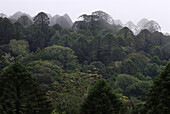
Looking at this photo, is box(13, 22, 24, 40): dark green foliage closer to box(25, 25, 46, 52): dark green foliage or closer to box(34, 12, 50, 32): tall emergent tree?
box(25, 25, 46, 52): dark green foliage

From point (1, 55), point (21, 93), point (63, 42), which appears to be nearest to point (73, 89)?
point (21, 93)

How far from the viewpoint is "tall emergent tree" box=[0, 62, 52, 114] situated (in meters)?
8.88

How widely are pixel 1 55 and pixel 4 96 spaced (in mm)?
16204

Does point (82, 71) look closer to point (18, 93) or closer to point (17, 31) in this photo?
point (17, 31)

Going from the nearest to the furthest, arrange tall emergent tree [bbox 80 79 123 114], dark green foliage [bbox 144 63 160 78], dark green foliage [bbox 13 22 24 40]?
1. tall emergent tree [bbox 80 79 123 114]
2. dark green foliage [bbox 144 63 160 78]
3. dark green foliage [bbox 13 22 24 40]

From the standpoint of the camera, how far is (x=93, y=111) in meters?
9.94

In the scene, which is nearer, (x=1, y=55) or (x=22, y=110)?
(x=22, y=110)

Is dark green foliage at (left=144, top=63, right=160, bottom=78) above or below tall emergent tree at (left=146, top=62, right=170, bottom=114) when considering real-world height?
above

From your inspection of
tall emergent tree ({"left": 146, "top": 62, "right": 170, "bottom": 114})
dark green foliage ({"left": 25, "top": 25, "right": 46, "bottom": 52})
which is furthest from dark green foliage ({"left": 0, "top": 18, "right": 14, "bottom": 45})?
tall emergent tree ({"left": 146, "top": 62, "right": 170, "bottom": 114})

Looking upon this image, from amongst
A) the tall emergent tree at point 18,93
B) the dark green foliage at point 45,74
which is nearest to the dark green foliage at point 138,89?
the dark green foliage at point 45,74

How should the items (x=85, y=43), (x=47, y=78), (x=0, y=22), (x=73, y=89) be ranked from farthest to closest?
(x=85, y=43) < (x=0, y=22) < (x=47, y=78) < (x=73, y=89)

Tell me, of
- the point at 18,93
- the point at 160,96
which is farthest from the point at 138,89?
the point at 18,93

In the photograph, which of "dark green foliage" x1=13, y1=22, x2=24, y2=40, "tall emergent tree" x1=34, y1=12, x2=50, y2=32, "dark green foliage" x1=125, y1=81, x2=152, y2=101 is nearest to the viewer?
"dark green foliage" x1=125, y1=81, x2=152, y2=101

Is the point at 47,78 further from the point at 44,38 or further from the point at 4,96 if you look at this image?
the point at 44,38
